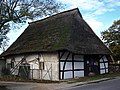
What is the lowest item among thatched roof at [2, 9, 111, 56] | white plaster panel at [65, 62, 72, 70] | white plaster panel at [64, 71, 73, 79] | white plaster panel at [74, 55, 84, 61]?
white plaster panel at [64, 71, 73, 79]

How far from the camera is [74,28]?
29.3m

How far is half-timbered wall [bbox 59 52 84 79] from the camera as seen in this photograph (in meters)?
26.3

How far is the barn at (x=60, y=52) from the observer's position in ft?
87.1

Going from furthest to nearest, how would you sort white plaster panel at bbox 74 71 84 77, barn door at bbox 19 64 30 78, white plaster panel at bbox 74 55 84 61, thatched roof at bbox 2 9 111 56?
barn door at bbox 19 64 30 78 → white plaster panel at bbox 74 55 84 61 → white plaster panel at bbox 74 71 84 77 → thatched roof at bbox 2 9 111 56

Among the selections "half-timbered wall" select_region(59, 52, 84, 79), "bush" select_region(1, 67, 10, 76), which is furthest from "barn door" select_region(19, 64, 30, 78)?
"half-timbered wall" select_region(59, 52, 84, 79)

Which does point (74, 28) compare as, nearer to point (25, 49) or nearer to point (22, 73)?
point (25, 49)

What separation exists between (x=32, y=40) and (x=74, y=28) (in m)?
6.15

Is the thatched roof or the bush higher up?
the thatched roof

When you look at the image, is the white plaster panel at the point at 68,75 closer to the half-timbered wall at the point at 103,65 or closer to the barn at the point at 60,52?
the barn at the point at 60,52

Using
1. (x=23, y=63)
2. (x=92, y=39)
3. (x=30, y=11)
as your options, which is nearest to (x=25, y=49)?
(x=23, y=63)

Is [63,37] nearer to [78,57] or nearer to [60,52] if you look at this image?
[60,52]

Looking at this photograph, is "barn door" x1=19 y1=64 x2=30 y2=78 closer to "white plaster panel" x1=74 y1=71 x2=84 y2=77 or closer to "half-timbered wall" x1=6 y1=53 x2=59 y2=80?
"half-timbered wall" x1=6 y1=53 x2=59 y2=80

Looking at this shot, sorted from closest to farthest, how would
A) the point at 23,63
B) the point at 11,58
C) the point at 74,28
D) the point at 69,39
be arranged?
the point at 69,39 < the point at 74,28 < the point at 23,63 < the point at 11,58

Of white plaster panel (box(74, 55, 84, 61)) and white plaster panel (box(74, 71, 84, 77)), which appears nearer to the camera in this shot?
white plaster panel (box(74, 71, 84, 77))
